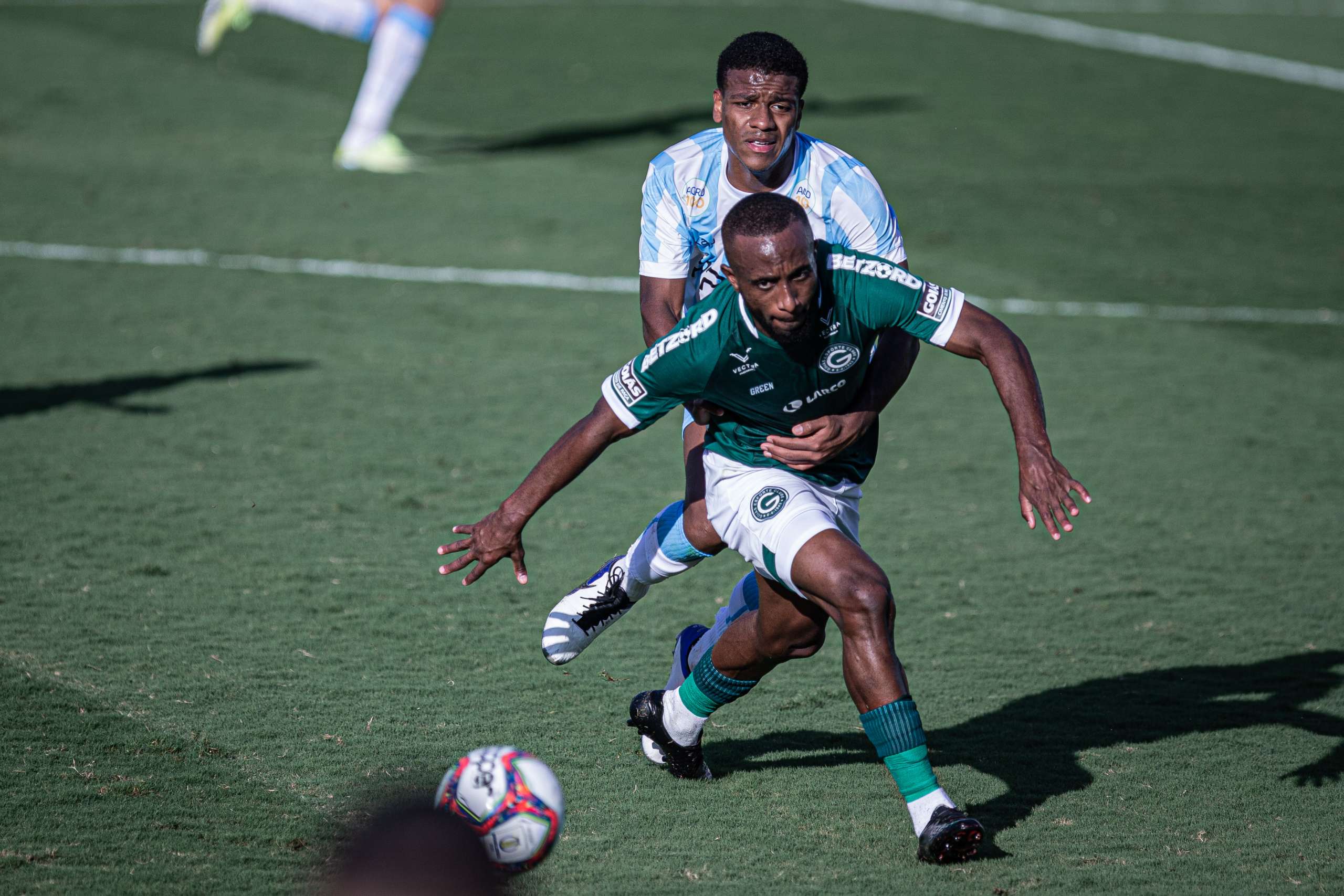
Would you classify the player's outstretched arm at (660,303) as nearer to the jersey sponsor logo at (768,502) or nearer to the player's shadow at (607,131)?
the jersey sponsor logo at (768,502)

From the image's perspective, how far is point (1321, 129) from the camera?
1692cm

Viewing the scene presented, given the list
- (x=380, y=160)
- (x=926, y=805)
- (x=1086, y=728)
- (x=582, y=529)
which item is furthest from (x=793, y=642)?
(x=380, y=160)

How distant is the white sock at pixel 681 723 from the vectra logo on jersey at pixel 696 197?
172 cm

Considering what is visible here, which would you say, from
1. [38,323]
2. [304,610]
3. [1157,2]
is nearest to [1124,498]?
[304,610]

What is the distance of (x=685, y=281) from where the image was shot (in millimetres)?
5383

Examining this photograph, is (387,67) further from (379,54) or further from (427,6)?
(427,6)

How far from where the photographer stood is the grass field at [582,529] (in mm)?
4477

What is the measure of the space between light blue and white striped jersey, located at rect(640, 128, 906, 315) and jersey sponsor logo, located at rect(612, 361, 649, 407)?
0.83 meters

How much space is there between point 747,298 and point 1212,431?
17.5 ft

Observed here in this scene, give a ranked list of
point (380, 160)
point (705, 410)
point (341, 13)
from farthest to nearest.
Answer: point (341, 13)
point (380, 160)
point (705, 410)

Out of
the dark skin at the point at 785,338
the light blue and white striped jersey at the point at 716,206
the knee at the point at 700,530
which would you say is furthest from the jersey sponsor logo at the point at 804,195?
the knee at the point at 700,530

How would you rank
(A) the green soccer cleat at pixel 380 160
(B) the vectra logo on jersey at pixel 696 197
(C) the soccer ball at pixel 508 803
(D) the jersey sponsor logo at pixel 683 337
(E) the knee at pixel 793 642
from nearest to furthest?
(C) the soccer ball at pixel 508 803 → (D) the jersey sponsor logo at pixel 683 337 → (E) the knee at pixel 793 642 → (B) the vectra logo on jersey at pixel 696 197 → (A) the green soccer cleat at pixel 380 160

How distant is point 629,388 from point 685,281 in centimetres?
111

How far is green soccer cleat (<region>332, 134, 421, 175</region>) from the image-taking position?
14.2m
